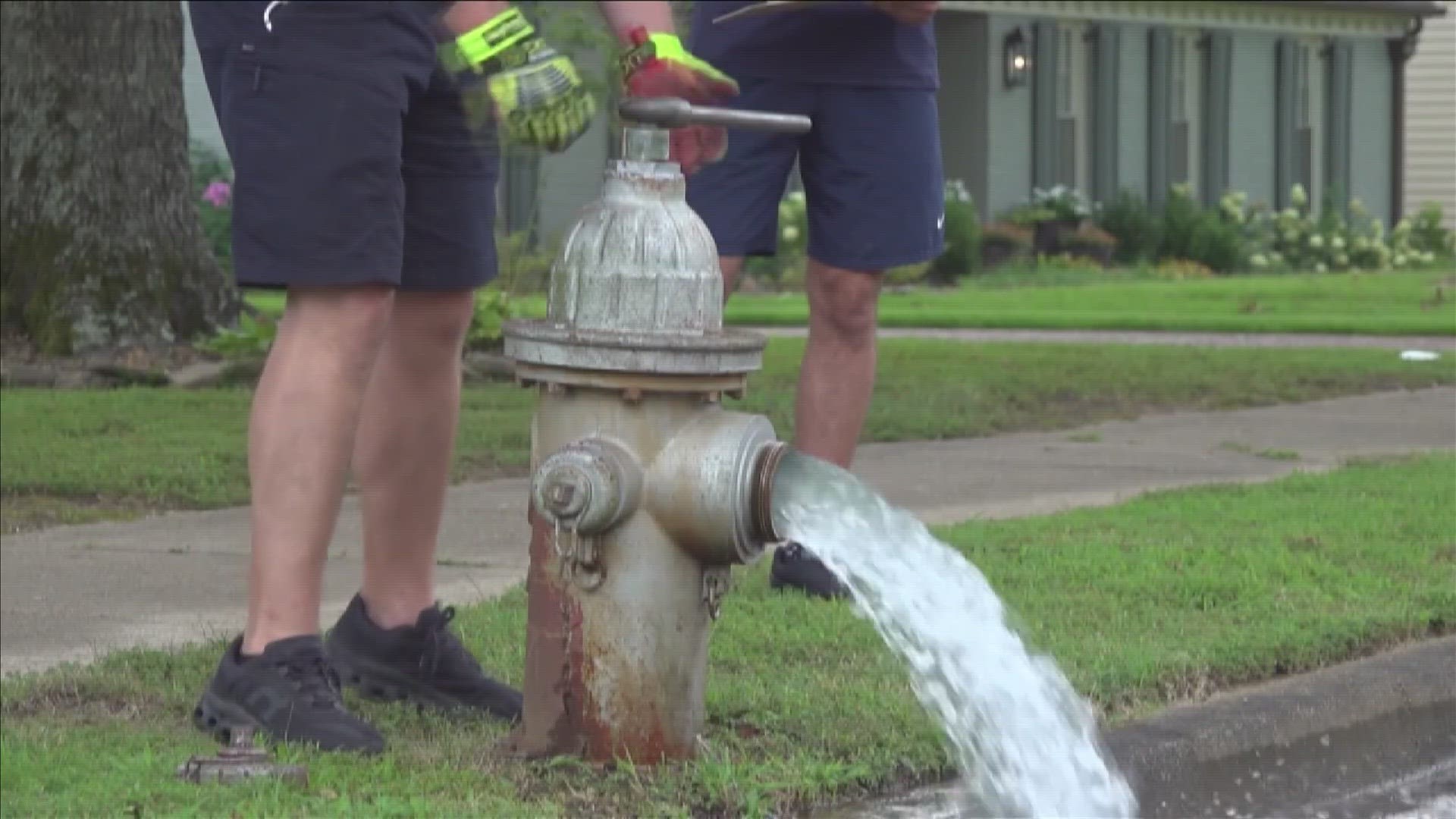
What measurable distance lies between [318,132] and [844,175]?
1661 millimetres

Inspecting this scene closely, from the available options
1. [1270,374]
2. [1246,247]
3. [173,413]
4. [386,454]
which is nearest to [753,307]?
[1270,374]

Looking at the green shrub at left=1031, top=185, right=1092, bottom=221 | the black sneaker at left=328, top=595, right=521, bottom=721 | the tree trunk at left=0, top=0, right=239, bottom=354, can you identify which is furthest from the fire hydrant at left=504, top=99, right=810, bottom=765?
the green shrub at left=1031, top=185, right=1092, bottom=221

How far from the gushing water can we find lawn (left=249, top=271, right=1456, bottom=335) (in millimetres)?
7416

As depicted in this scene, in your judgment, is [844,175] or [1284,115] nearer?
[844,175]

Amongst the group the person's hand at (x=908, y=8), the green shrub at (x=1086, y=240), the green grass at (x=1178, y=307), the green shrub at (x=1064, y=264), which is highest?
the person's hand at (x=908, y=8)

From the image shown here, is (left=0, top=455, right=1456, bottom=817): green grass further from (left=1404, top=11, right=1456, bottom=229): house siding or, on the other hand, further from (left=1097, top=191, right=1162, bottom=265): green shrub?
(left=1404, top=11, right=1456, bottom=229): house siding

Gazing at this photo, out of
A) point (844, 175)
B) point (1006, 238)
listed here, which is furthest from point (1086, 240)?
point (844, 175)

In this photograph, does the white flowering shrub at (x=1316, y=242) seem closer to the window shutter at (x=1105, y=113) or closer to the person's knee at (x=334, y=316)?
the window shutter at (x=1105, y=113)

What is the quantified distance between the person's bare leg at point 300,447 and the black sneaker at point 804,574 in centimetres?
144

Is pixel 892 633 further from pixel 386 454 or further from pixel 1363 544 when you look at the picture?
pixel 1363 544

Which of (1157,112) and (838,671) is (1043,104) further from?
(838,671)

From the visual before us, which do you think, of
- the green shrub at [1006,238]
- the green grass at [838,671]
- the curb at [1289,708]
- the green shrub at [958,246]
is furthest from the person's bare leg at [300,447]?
the green shrub at [1006,238]

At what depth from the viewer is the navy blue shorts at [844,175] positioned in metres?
5.06

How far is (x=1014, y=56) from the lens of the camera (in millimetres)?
23500
